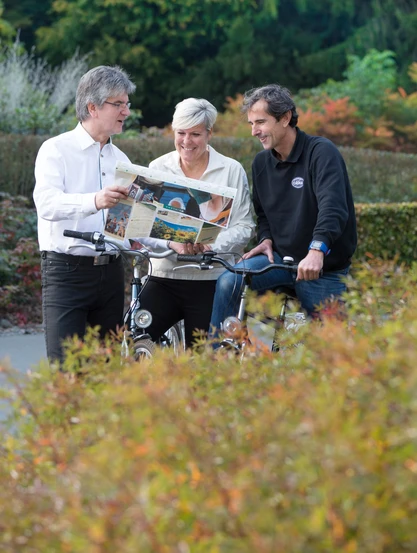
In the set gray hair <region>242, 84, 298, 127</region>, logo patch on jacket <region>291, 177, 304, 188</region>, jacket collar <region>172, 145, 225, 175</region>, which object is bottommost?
logo patch on jacket <region>291, 177, 304, 188</region>

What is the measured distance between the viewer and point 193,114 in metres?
5.04

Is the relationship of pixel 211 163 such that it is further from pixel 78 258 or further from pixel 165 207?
pixel 78 258

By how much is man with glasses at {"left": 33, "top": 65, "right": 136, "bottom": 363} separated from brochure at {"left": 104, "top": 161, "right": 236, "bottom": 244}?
17 centimetres

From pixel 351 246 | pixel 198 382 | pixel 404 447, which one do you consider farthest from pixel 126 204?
pixel 404 447

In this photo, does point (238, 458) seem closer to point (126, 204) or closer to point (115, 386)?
point (115, 386)

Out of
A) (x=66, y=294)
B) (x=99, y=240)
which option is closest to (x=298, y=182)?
(x=99, y=240)

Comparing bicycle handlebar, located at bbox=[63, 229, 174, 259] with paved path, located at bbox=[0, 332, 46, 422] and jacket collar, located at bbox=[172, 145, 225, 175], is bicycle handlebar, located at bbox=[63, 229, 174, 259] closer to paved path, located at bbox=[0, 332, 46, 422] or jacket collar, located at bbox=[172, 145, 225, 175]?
jacket collar, located at bbox=[172, 145, 225, 175]

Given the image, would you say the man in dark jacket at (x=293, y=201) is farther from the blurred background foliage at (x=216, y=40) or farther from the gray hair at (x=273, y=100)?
the blurred background foliage at (x=216, y=40)

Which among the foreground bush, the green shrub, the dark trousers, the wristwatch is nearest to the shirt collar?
the dark trousers

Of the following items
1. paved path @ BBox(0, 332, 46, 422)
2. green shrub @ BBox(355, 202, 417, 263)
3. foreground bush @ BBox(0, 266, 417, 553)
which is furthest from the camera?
green shrub @ BBox(355, 202, 417, 263)

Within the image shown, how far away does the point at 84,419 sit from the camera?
2.69 metres

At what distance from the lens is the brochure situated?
4.63m

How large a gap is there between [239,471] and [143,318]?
3035mm

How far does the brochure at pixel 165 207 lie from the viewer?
4629mm
